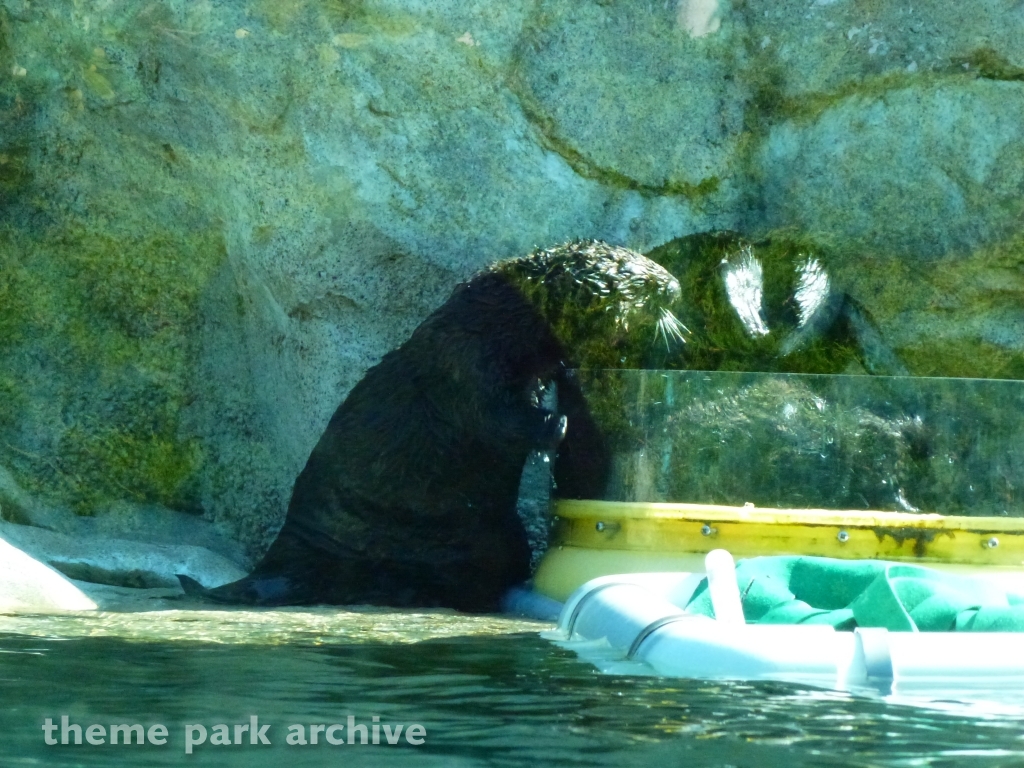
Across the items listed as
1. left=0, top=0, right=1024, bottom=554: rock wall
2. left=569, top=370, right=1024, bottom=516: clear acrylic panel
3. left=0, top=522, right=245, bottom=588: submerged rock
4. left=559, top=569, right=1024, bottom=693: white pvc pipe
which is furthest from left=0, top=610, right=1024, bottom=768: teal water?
left=0, top=0, right=1024, bottom=554: rock wall

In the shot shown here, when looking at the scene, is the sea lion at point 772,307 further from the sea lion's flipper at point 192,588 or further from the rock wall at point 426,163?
the sea lion's flipper at point 192,588

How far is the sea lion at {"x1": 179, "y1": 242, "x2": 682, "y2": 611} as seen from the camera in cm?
638

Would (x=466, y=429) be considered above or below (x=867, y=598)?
above

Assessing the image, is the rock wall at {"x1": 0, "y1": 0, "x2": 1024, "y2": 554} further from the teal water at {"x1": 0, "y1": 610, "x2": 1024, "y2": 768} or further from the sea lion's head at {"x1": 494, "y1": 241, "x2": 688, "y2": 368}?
the teal water at {"x1": 0, "y1": 610, "x2": 1024, "y2": 768}

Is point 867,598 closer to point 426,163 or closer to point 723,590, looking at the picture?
point 723,590

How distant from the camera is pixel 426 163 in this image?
747cm

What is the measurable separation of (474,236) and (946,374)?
2738mm

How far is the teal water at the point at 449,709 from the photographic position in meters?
2.50

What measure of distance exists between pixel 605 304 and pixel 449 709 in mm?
3689

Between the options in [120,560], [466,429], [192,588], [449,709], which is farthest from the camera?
[120,560]

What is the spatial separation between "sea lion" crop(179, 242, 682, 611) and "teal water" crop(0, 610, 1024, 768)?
204cm

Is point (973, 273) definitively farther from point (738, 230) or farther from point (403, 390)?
point (403, 390)

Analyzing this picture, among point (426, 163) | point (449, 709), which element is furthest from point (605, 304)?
point (449, 709)

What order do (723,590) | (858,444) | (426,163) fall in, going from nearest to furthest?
(723,590), (858,444), (426,163)
